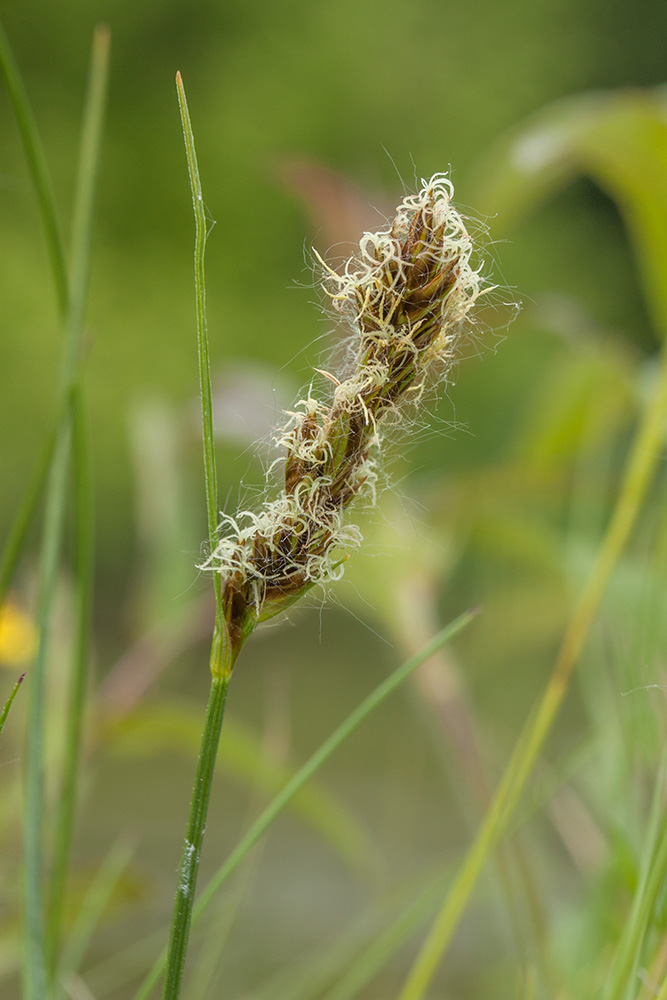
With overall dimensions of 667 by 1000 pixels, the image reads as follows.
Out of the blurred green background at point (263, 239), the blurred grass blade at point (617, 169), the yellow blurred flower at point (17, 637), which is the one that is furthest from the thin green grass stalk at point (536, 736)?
the blurred green background at point (263, 239)

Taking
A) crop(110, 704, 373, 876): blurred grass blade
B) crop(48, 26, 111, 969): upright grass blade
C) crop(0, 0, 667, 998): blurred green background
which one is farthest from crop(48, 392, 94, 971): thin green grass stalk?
crop(0, 0, 667, 998): blurred green background

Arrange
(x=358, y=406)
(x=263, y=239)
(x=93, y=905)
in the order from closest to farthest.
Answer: (x=358, y=406)
(x=93, y=905)
(x=263, y=239)

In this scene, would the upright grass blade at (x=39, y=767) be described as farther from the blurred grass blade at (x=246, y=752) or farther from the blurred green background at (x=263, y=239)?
the blurred green background at (x=263, y=239)

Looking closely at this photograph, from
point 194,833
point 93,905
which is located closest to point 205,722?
point 194,833

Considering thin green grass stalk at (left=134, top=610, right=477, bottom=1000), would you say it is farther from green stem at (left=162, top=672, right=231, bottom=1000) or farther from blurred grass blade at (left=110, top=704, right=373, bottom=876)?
blurred grass blade at (left=110, top=704, right=373, bottom=876)

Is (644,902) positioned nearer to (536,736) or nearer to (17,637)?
(536,736)

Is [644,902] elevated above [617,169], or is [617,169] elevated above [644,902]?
[617,169]

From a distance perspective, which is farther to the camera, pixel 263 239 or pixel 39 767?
pixel 263 239
